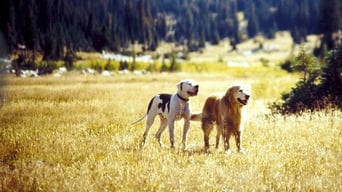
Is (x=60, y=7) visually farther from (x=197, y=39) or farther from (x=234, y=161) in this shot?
(x=197, y=39)

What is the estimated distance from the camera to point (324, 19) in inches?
3720

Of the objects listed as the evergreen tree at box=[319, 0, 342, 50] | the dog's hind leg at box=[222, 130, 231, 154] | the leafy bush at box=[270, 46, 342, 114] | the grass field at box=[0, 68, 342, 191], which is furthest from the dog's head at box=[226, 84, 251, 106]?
the evergreen tree at box=[319, 0, 342, 50]

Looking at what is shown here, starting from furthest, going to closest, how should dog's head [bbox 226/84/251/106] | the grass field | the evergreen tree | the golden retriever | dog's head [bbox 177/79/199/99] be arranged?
the evergreen tree
dog's head [bbox 177/79/199/99]
the golden retriever
dog's head [bbox 226/84/251/106]
the grass field

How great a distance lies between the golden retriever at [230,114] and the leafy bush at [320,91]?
6.79m

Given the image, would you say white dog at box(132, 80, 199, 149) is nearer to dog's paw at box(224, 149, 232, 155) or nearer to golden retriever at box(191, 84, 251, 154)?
golden retriever at box(191, 84, 251, 154)

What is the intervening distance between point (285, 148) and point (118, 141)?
4.04 metres

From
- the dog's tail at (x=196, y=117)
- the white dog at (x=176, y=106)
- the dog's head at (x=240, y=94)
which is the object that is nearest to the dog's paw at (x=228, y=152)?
the white dog at (x=176, y=106)

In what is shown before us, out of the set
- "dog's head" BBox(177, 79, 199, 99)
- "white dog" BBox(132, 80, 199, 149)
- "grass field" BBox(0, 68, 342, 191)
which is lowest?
"grass field" BBox(0, 68, 342, 191)

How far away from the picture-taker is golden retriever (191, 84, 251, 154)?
9.88 metres

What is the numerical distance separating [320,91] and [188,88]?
9250 millimetres

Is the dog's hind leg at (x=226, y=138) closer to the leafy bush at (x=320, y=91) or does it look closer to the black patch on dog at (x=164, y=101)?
the black patch on dog at (x=164, y=101)

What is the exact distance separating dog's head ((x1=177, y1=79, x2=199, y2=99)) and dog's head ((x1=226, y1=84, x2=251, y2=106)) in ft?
2.58

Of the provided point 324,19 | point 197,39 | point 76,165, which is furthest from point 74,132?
point 197,39

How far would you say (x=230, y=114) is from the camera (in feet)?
33.8
